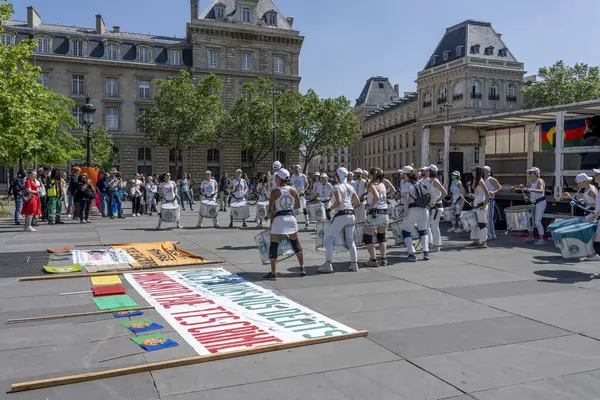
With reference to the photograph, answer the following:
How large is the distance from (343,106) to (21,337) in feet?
170

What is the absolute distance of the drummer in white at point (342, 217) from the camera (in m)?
9.20

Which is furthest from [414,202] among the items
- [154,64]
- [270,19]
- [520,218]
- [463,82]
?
[463,82]

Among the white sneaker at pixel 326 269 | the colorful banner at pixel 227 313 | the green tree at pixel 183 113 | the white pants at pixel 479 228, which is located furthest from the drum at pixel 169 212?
the green tree at pixel 183 113

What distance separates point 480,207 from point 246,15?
5520cm

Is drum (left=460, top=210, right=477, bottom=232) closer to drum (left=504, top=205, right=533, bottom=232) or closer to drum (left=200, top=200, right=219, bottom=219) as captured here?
drum (left=504, top=205, right=533, bottom=232)

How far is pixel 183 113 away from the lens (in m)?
46.7

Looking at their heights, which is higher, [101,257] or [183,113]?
[183,113]

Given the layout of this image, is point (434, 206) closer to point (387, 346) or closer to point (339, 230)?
point (339, 230)

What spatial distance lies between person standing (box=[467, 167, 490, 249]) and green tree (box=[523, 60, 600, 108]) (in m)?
46.2

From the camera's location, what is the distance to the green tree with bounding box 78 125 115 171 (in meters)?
51.6

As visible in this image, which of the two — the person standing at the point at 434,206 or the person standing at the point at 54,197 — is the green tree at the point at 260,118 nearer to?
the person standing at the point at 54,197

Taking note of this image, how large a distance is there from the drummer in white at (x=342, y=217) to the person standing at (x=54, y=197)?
12647mm

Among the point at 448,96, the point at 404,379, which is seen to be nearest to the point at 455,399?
the point at 404,379

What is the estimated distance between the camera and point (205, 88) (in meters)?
48.4
